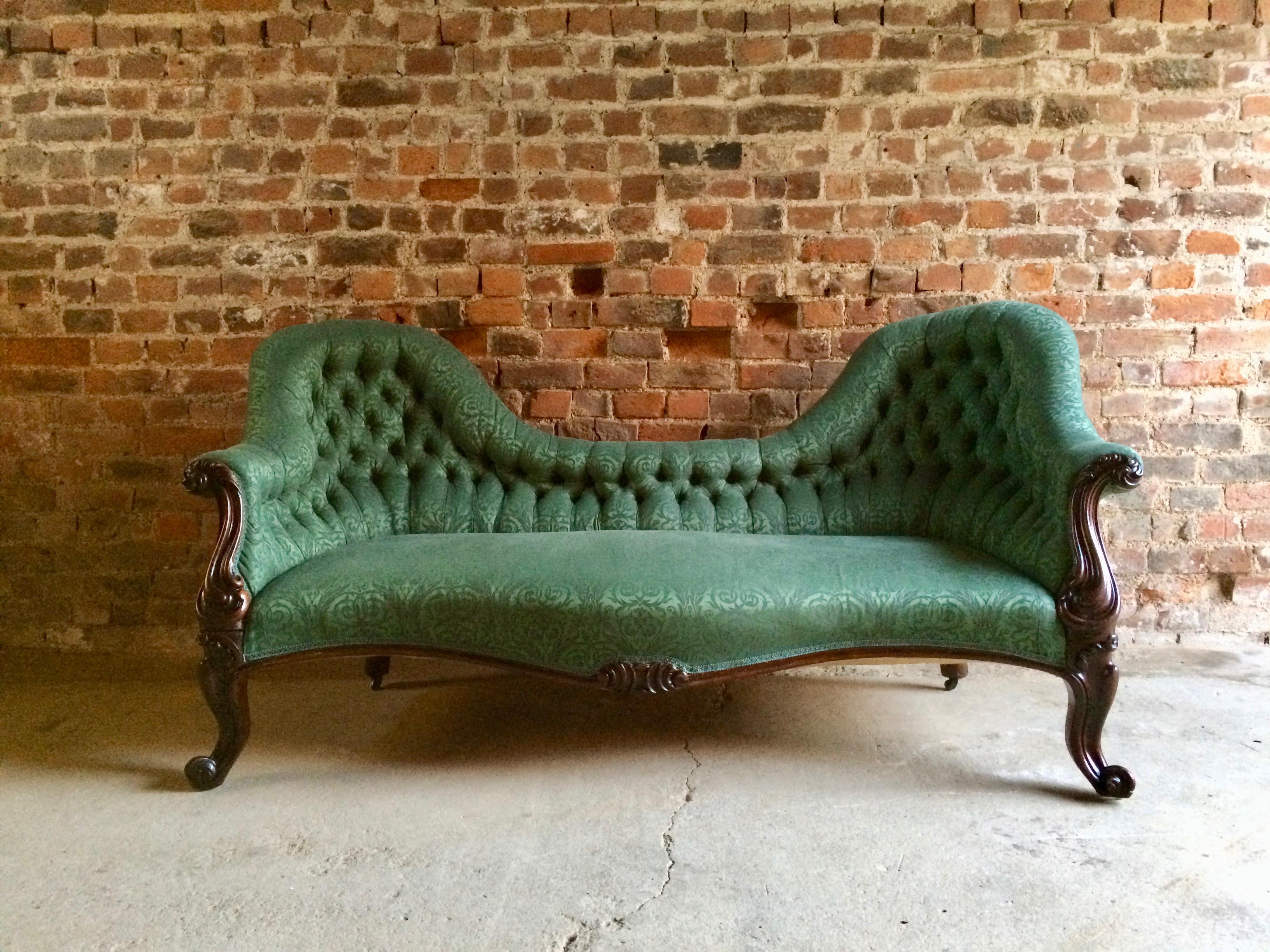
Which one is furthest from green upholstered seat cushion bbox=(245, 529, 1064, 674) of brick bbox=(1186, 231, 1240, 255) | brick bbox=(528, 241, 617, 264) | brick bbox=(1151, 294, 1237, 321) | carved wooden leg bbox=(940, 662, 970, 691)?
brick bbox=(1186, 231, 1240, 255)

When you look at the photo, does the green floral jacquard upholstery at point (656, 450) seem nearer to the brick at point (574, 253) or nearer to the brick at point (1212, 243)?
the brick at point (574, 253)

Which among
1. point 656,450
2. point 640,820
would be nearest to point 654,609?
point 640,820

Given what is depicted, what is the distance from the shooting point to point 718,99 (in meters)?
2.54

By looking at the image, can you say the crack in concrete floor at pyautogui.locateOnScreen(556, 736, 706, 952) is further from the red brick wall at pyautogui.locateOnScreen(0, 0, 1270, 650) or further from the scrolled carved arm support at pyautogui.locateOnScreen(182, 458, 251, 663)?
the red brick wall at pyautogui.locateOnScreen(0, 0, 1270, 650)

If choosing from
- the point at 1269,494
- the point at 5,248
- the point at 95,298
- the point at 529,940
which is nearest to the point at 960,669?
the point at 1269,494

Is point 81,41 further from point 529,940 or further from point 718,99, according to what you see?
point 529,940

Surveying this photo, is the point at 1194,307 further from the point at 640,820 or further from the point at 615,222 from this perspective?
the point at 640,820

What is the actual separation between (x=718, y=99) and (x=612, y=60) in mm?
349

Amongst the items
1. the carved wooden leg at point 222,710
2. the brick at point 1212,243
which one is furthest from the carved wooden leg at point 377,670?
the brick at point 1212,243

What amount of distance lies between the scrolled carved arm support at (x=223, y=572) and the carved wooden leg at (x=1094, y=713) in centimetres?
170

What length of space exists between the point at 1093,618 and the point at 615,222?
5.68ft

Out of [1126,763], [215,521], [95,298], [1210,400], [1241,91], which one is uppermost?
[1241,91]

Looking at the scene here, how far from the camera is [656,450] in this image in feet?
7.72

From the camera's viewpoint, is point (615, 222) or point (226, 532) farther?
point (615, 222)
